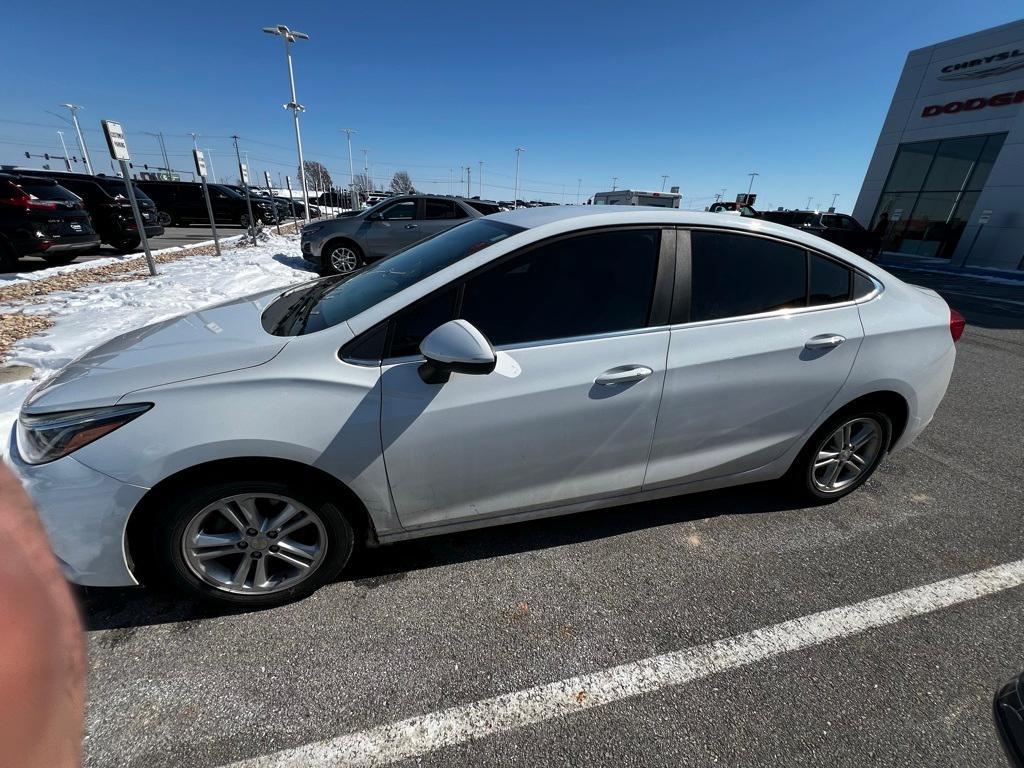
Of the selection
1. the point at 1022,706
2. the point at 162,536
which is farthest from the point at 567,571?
the point at 162,536

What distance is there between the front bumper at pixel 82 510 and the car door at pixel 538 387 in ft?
3.09

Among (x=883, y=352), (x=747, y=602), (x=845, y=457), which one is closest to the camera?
(x=747, y=602)

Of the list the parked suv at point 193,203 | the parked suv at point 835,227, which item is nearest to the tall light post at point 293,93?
the parked suv at point 193,203

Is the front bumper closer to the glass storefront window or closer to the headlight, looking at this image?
the headlight

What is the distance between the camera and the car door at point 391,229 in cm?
951

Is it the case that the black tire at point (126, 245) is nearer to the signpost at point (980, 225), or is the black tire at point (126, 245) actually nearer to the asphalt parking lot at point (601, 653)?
the asphalt parking lot at point (601, 653)

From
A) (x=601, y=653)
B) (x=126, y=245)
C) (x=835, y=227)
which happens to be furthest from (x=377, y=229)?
(x=835, y=227)

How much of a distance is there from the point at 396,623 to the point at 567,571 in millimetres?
812

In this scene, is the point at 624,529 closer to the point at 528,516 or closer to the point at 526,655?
the point at 528,516

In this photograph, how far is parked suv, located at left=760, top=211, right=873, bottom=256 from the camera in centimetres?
1719

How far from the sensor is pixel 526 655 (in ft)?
6.01

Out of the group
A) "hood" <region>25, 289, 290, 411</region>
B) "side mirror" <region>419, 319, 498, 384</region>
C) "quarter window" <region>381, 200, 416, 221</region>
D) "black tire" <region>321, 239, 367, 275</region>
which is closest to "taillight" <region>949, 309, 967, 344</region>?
"side mirror" <region>419, 319, 498, 384</region>

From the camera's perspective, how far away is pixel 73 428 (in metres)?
1.64

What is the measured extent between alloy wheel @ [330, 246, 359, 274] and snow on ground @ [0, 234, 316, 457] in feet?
2.15
